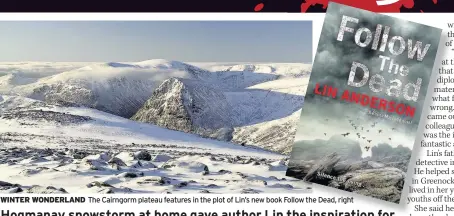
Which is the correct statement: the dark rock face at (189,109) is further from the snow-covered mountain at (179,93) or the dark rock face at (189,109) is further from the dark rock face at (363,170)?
the dark rock face at (363,170)

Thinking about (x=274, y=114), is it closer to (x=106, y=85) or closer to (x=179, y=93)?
(x=179, y=93)

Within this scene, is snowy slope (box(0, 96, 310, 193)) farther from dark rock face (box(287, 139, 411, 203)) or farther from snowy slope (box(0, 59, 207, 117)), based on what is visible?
dark rock face (box(287, 139, 411, 203))

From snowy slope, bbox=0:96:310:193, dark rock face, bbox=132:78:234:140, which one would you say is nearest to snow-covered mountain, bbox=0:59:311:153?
dark rock face, bbox=132:78:234:140

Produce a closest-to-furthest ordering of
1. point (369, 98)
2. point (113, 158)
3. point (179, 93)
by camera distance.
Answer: point (369, 98) → point (113, 158) → point (179, 93)

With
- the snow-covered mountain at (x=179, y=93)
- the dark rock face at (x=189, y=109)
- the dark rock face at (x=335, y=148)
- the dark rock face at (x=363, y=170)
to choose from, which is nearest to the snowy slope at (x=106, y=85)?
the snow-covered mountain at (x=179, y=93)

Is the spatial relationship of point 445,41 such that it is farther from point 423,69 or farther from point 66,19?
point 66,19

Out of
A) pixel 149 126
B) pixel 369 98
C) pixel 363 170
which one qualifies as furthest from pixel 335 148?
pixel 149 126
